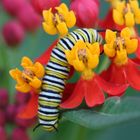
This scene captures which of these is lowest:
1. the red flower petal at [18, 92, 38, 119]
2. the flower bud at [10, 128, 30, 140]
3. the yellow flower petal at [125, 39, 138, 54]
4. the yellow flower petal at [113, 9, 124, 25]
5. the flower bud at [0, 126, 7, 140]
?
the flower bud at [10, 128, 30, 140]

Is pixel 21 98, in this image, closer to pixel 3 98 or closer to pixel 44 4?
pixel 3 98

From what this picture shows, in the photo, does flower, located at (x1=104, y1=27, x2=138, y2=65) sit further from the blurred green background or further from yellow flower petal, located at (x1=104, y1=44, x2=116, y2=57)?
the blurred green background

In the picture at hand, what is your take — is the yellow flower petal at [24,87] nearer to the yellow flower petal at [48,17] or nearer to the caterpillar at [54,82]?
the caterpillar at [54,82]

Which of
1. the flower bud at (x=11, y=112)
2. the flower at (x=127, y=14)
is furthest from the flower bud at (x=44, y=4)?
the flower bud at (x=11, y=112)

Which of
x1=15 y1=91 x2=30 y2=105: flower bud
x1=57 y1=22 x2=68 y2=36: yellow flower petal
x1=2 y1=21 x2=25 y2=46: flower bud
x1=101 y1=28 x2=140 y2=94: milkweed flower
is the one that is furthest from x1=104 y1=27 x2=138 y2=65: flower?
x1=2 y1=21 x2=25 y2=46: flower bud

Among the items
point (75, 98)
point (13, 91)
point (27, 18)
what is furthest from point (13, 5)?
point (75, 98)

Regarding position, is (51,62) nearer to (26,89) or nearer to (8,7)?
(26,89)
